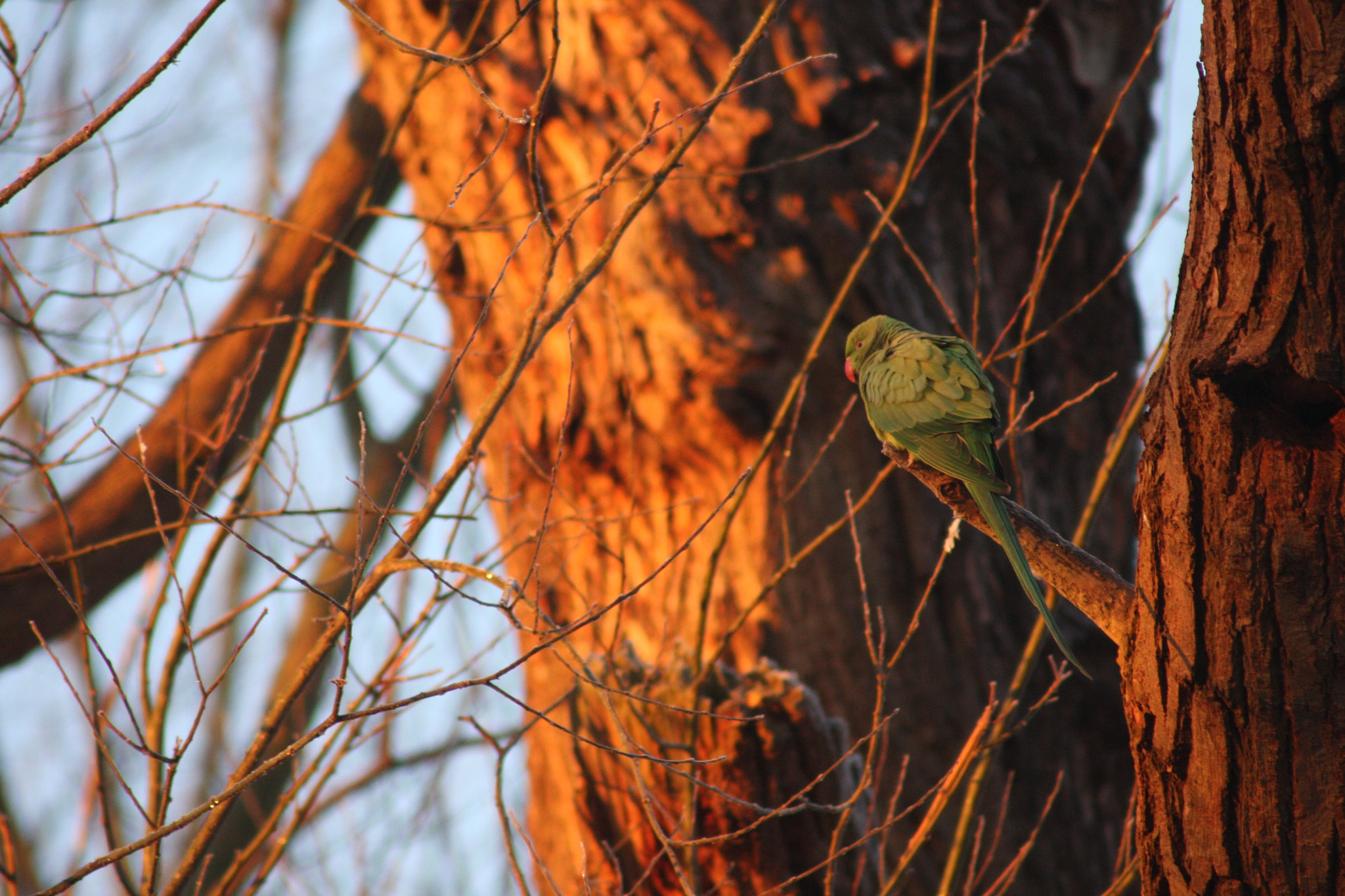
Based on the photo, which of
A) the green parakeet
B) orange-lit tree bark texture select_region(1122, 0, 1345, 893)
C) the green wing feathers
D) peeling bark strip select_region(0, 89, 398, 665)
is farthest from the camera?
peeling bark strip select_region(0, 89, 398, 665)

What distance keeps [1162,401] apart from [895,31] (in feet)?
8.98

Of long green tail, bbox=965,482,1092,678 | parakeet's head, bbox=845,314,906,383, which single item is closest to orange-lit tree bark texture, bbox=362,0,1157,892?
parakeet's head, bbox=845,314,906,383

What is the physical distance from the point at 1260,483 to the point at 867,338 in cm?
169

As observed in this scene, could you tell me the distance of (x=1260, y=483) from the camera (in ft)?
5.17

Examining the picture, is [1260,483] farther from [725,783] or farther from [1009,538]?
[725,783]

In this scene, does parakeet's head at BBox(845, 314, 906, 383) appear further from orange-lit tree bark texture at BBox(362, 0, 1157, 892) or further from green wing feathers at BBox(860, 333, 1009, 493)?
orange-lit tree bark texture at BBox(362, 0, 1157, 892)

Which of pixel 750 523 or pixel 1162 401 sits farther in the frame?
pixel 750 523

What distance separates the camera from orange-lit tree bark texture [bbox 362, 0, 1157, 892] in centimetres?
370

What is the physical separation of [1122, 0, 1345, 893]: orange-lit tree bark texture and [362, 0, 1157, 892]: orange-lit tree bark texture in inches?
81.0

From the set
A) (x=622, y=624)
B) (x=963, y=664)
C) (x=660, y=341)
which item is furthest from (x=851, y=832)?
(x=660, y=341)

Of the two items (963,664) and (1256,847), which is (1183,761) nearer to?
(1256,847)

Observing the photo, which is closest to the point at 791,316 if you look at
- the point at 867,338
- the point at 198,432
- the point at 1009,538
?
the point at 867,338

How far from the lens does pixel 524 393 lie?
13.8ft

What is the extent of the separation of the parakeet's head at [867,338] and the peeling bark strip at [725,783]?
3.45 feet
